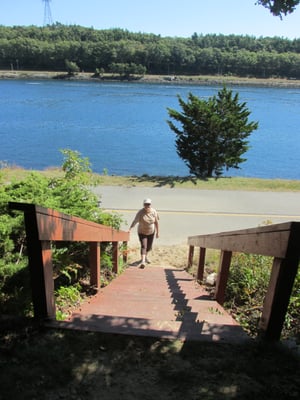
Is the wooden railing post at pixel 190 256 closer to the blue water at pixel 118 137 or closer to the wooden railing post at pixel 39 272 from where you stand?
the wooden railing post at pixel 39 272

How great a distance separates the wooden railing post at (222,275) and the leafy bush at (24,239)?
66.9 inches

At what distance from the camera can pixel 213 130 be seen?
2066cm

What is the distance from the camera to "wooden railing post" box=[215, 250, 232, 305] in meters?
4.26

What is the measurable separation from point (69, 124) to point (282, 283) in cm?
5098

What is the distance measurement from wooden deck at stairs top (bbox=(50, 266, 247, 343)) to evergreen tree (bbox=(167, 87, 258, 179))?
50.8 ft

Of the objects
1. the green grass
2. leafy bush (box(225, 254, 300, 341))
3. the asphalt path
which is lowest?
the green grass

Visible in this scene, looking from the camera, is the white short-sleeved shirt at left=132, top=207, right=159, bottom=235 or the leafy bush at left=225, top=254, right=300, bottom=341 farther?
the white short-sleeved shirt at left=132, top=207, right=159, bottom=235

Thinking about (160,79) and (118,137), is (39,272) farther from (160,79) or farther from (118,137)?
(160,79)

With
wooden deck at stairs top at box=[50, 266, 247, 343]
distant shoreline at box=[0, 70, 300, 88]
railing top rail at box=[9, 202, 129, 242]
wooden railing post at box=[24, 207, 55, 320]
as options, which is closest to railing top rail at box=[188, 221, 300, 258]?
wooden deck at stairs top at box=[50, 266, 247, 343]

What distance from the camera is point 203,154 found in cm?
2194

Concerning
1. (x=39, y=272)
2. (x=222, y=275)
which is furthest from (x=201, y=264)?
(x=39, y=272)

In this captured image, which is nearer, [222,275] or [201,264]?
[222,275]

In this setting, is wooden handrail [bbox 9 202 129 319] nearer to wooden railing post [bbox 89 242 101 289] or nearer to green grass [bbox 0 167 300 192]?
wooden railing post [bbox 89 242 101 289]

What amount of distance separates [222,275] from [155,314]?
97 cm
